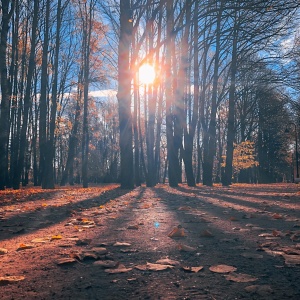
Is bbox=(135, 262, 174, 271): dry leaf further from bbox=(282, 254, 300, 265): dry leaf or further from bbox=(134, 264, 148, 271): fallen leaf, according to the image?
bbox=(282, 254, 300, 265): dry leaf

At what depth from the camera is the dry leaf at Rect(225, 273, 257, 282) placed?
2.78 meters

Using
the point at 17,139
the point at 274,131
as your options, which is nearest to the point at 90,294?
the point at 17,139

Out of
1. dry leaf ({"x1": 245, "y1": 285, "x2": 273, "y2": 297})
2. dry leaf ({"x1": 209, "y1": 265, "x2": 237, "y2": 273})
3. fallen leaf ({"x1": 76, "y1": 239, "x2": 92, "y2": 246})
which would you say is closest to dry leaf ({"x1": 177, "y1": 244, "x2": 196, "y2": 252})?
dry leaf ({"x1": 209, "y1": 265, "x2": 237, "y2": 273})

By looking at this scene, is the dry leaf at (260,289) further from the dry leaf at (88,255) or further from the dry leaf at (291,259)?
the dry leaf at (88,255)

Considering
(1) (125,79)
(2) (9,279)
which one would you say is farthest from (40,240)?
(1) (125,79)

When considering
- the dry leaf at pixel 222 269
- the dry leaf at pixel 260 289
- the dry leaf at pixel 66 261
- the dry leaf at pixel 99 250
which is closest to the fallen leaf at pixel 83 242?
the dry leaf at pixel 99 250

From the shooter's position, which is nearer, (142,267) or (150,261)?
(142,267)

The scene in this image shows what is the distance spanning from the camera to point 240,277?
2.85 meters

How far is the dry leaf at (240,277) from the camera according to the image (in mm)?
2781

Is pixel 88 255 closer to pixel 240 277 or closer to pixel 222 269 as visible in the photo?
pixel 222 269

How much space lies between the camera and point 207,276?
292 cm

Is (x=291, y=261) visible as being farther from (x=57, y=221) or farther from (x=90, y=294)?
(x=57, y=221)

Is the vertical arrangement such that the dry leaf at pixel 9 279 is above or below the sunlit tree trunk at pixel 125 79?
below

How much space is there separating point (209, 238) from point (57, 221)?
9.40ft
